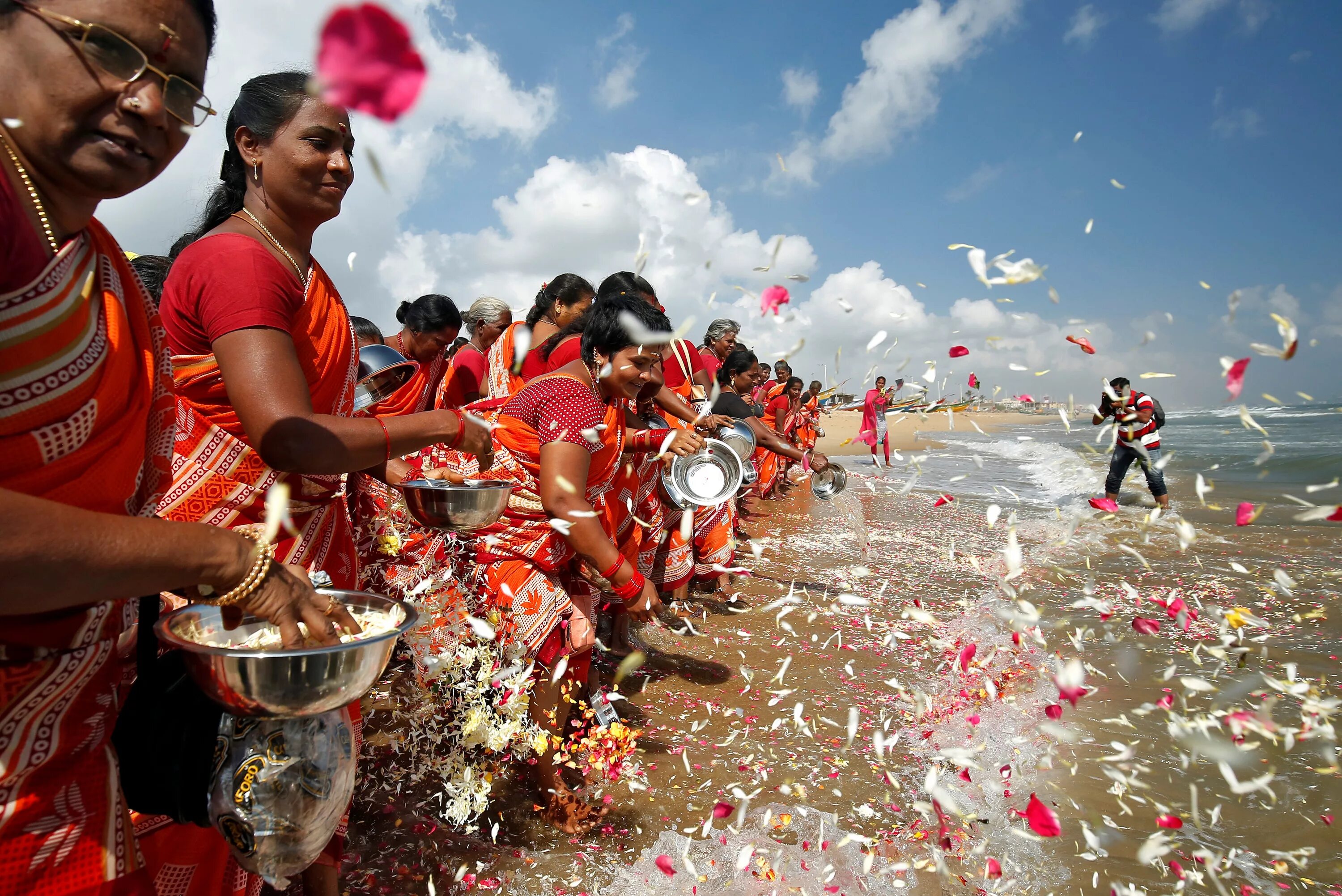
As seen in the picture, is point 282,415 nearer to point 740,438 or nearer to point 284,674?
point 284,674

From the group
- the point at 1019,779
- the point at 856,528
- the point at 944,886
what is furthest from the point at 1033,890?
the point at 856,528

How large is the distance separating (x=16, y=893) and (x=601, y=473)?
2573 mm

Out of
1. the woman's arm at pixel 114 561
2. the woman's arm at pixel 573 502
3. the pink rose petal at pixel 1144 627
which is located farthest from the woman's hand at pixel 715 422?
the woman's arm at pixel 114 561

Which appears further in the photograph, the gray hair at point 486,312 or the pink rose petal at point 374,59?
the gray hair at point 486,312

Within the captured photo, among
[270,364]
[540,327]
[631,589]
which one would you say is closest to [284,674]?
[270,364]

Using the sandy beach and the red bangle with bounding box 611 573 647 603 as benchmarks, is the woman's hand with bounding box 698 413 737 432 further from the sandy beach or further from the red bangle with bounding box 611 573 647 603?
the sandy beach

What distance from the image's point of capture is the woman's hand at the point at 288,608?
1.24 m

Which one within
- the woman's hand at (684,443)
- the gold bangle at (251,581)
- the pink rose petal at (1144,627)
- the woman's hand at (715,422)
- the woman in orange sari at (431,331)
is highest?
the woman in orange sari at (431,331)

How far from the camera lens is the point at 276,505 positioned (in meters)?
1.74

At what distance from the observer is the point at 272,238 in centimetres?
204

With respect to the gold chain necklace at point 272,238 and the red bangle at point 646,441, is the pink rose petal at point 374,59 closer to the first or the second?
the gold chain necklace at point 272,238

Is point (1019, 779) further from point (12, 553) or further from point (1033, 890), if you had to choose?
point (12, 553)

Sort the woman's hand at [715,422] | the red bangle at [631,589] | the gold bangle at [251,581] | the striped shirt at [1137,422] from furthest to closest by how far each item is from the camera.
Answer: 1. the striped shirt at [1137,422]
2. the woman's hand at [715,422]
3. the red bangle at [631,589]
4. the gold bangle at [251,581]

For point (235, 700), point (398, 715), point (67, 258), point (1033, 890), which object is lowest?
point (1033, 890)
